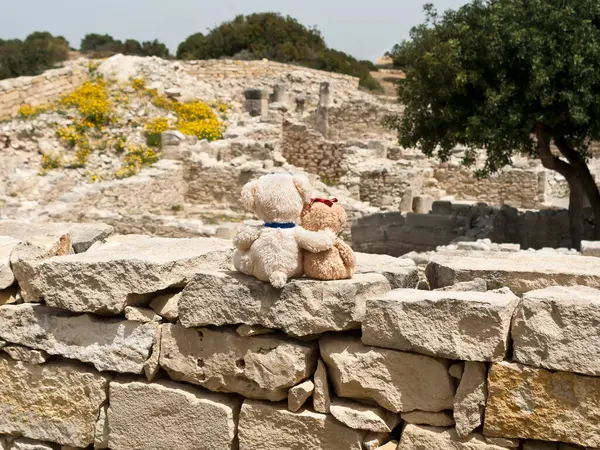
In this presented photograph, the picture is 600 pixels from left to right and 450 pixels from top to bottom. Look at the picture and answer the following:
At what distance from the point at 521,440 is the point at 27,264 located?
9.49 ft

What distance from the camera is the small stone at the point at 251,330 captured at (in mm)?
3447

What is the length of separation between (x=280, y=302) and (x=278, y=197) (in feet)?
1.76

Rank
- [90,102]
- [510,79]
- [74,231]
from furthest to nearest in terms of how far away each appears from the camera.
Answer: [90,102] → [510,79] → [74,231]

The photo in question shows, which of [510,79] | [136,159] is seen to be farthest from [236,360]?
[136,159]

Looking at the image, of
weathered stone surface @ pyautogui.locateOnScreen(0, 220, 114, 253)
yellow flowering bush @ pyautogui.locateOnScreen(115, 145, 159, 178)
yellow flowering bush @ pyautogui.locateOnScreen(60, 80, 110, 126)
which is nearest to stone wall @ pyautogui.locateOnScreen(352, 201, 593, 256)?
yellow flowering bush @ pyautogui.locateOnScreen(115, 145, 159, 178)

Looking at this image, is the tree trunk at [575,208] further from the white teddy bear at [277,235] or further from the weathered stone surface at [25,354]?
the weathered stone surface at [25,354]

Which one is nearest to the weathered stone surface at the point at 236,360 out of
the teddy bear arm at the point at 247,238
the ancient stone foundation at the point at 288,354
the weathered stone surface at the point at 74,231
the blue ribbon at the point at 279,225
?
the ancient stone foundation at the point at 288,354

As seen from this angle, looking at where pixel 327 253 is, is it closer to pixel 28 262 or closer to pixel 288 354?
pixel 288 354

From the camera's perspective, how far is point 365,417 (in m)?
3.31

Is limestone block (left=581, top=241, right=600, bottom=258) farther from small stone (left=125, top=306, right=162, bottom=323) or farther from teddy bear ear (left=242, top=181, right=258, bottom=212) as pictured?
small stone (left=125, top=306, right=162, bottom=323)

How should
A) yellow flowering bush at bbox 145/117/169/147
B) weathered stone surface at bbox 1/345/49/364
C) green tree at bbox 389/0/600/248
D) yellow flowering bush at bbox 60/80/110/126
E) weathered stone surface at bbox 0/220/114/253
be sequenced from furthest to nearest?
yellow flowering bush at bbox 60/80/110/126
yellow flowering bush at bbox 145/117/169/147
green tree at bbox 389/0/600/248
weathered stone surface at bbox 0/220/114/253
weathered stone surface at bbox 1/345/49/364

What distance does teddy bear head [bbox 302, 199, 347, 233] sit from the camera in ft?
11.2

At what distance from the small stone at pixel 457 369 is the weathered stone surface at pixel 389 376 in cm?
3

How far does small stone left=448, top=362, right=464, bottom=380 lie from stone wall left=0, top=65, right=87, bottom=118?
19.5 m
